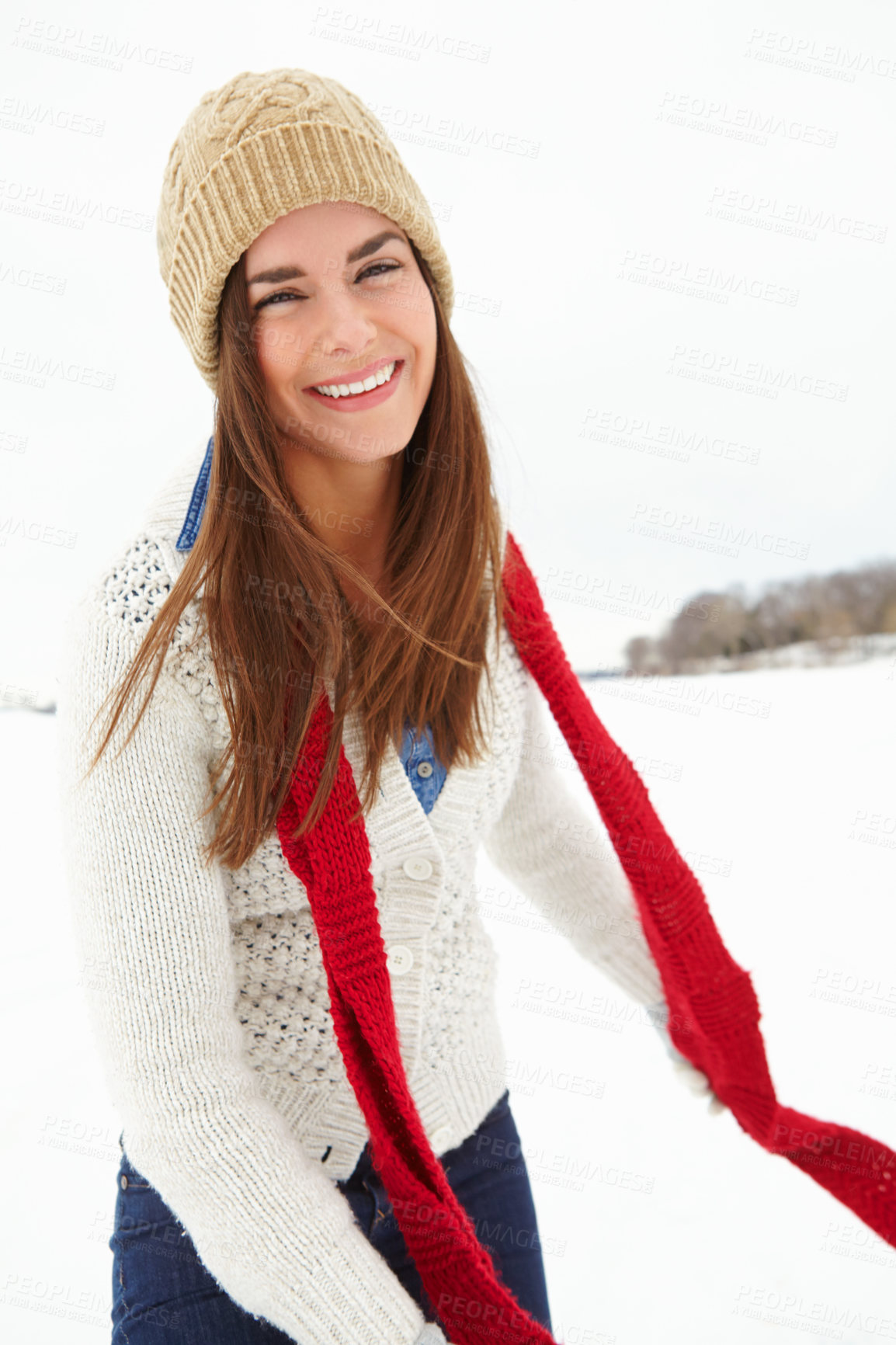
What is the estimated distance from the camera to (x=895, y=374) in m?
4.20

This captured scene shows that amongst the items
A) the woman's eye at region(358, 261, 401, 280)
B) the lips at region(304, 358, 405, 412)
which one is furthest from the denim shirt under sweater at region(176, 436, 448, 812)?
the woman's eye at region(358, 261, 401, 280)

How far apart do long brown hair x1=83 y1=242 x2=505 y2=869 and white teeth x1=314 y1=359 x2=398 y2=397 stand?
6 cm

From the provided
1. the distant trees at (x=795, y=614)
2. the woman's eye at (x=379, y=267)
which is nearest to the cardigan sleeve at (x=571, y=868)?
the woman's eye at (x=379, y=267)

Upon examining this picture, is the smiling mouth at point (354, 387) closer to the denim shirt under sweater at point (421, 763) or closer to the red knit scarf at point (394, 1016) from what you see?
the denim shirt under sweater at point (421, 763)

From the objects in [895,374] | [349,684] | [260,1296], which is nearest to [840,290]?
[895,374]

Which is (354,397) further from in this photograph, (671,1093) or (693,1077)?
(671,1093)

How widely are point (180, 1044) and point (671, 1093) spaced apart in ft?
4.25

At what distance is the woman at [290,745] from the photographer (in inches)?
28.4

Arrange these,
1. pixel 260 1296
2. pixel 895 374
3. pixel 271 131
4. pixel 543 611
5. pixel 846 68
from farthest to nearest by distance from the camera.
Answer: pixel 895 374 → pixel 846 68 → pixel 543 611 → pixel 271 131 → pixel 260 1296

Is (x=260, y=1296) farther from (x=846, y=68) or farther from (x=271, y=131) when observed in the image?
(x=846, y=68)

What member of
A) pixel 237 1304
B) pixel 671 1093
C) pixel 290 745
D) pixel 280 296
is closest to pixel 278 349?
pixel 280 296

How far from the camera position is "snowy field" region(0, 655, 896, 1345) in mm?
1323

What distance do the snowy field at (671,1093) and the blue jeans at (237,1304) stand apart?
0.40m

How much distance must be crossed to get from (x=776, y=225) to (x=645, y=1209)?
2.53m
